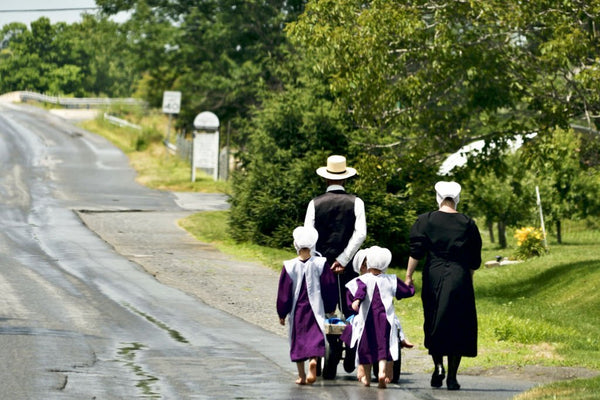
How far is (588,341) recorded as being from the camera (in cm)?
1366

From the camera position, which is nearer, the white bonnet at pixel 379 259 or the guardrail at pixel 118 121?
the white bonnet at pixel 379 259

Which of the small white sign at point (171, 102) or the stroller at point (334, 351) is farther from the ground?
the small white sign at point (171, 102)

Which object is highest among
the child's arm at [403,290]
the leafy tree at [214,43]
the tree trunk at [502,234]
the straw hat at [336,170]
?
the leafy tree at [214,43]

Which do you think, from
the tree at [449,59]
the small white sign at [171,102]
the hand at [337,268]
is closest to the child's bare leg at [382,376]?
the hand at [337,268]

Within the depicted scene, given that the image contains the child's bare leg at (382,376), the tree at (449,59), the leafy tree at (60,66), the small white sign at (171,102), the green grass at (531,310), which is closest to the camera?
the child's bare leg at (382,376)

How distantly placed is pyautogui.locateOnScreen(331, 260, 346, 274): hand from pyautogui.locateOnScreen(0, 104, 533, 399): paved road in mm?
984

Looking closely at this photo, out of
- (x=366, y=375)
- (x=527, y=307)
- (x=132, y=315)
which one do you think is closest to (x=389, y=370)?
(x=366, y=375)

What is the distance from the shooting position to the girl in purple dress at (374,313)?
985cm

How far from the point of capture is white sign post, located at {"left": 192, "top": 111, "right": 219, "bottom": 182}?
40.7 metres

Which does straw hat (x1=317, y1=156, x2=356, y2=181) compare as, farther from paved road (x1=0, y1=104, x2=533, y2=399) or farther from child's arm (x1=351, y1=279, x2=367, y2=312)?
paved road (x1=0, y1=104, x2=533, y2=399)

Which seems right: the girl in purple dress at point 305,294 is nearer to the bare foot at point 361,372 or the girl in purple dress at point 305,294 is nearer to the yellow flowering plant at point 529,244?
the bare foot at point 361,372

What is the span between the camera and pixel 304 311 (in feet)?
33.2

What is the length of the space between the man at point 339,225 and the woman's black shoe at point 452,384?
1.33 m

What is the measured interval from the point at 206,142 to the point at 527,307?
943 inches
